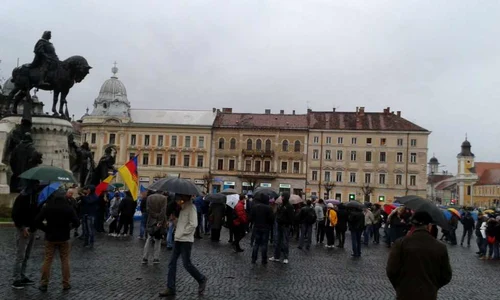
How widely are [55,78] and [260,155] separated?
4791 centimetres

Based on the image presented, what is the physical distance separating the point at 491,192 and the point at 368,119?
231ft

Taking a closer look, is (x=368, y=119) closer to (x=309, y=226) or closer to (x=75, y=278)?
(x=309, y=226)

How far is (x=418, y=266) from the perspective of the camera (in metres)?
5.05

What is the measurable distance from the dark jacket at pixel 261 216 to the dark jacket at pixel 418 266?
714 cm

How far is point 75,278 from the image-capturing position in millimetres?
9391

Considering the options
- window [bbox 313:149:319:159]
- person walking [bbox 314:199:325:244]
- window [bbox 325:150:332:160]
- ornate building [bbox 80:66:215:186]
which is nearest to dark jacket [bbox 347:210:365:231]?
person walking [bbox 314:199:325:244]

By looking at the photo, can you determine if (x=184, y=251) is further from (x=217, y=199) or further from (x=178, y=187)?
(x=217, y=199)

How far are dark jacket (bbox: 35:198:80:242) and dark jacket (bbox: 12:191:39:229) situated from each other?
199 mm

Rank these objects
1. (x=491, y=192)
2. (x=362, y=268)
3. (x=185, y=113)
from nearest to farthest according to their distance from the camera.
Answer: (x=362, y=268) → (x=185, y=113) → (x=491, y=192)

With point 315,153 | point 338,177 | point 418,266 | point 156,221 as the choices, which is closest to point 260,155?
point 315,153

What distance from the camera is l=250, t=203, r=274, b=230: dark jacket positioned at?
12.3 meters

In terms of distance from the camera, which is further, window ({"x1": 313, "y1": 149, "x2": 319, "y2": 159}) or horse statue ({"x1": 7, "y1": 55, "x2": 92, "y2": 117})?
window ({"x1": 313, "y1": 149, "x2": 319, "y2": 159})

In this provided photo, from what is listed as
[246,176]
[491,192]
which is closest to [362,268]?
[246,176]

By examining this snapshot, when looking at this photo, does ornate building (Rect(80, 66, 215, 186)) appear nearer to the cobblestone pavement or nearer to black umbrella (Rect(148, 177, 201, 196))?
the cobblestone pavement
